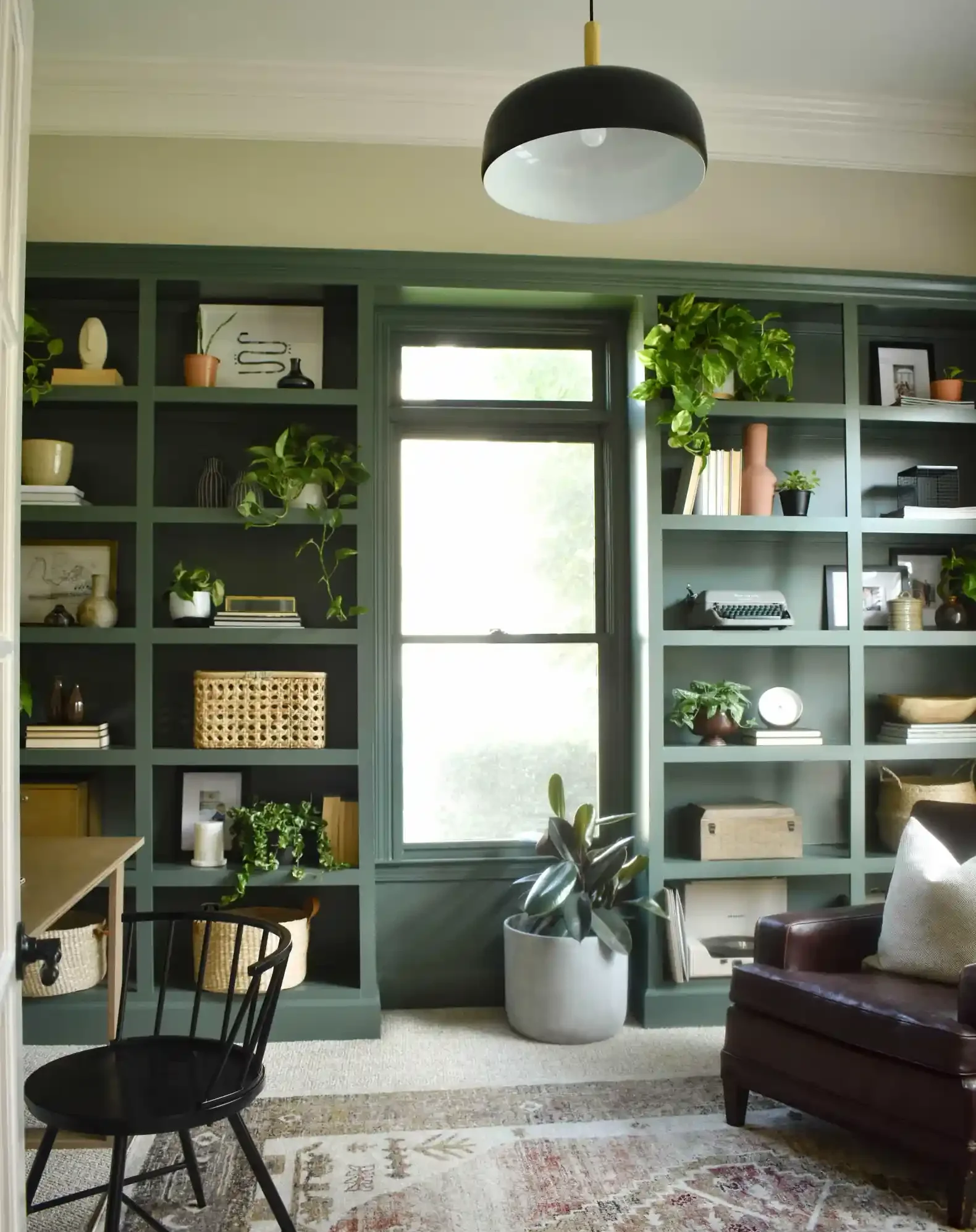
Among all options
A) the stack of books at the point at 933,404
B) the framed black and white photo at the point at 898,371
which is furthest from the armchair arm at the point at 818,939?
the framed black and white photo at the point at 898,371

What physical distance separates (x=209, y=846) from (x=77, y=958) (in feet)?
1.77

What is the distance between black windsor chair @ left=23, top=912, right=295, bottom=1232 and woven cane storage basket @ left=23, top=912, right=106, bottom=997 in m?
1.25

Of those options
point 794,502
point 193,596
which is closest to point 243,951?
point 193,596

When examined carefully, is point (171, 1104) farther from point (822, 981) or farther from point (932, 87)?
point (932, 87)

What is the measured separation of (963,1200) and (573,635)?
2.24m

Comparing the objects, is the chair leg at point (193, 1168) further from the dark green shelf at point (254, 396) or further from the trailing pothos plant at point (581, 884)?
the dark green shelf at point (254, 396)

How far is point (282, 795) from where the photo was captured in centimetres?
396

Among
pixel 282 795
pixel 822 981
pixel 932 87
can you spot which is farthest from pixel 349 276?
pixel 822 981

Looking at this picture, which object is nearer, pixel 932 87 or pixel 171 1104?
pixel 171 1104

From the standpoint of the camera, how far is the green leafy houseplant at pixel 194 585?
12.1 feet

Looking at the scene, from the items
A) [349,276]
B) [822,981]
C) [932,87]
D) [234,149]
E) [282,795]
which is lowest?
[822,981]

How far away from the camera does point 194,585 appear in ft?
12.1

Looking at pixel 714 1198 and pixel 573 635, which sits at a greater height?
pixel 573 635

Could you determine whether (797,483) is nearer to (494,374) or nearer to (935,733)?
(935,733)
